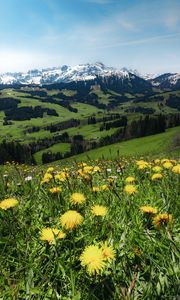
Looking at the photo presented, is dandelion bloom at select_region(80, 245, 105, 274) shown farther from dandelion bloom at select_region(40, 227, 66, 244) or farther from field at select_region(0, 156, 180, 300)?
dandelion bloom at select_region(40, 227, 66, 244)

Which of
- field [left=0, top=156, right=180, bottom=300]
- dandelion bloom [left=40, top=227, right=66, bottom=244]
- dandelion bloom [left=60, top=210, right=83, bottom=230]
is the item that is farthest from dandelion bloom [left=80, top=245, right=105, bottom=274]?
dandelion bloom [left=40, top=227, right=66, bottom=244]

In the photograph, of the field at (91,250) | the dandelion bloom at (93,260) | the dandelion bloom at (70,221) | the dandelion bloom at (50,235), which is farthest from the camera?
the dandelion bloom at (50,235)

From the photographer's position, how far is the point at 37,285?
3.09m

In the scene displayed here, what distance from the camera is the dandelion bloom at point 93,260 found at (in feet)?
7.97

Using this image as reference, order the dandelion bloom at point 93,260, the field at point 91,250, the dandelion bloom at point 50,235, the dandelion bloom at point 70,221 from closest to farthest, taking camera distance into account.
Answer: the dandelion bloom at point 93,260 < the field at point 91,250 < the dandelion bloom at point 70,221 < the dandelion bloom at point 50,235

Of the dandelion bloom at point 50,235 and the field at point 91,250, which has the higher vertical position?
the dandelion bloom at point 50,235

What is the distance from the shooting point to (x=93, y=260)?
2.50 meters

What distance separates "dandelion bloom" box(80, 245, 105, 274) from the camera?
2.43m

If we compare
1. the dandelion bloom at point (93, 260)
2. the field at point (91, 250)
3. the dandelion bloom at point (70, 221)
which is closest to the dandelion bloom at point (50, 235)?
the field at point (91, 250)

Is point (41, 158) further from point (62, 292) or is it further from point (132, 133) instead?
point (62, 292)

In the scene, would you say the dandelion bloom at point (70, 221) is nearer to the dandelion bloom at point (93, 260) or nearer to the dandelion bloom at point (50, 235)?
the dandelion bloom at point (50, 235)

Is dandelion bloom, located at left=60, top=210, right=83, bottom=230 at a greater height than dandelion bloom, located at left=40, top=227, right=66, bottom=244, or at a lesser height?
greater

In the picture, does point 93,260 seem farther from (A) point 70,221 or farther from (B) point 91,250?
(A) point 70,221

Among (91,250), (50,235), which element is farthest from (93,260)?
(50,235)
